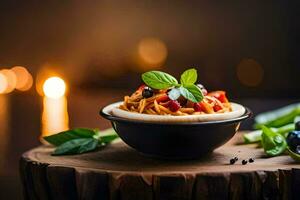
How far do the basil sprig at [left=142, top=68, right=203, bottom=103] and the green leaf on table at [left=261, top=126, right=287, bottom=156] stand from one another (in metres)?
0.31

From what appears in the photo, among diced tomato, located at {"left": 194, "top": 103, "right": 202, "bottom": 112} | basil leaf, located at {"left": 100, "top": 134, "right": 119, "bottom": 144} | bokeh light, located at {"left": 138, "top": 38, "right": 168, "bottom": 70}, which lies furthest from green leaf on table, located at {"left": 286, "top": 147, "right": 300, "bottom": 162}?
bokeh light, located at {"left": 138, "top": 38, "right": 168, "bottom": 70}

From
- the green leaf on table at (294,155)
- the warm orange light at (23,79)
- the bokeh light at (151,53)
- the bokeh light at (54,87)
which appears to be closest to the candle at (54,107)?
the bokeh light at (54,87)

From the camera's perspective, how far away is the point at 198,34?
424 cm

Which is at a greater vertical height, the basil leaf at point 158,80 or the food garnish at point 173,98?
the basil leaf at point 158,80

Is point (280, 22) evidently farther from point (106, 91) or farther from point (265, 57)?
point (106, 91)

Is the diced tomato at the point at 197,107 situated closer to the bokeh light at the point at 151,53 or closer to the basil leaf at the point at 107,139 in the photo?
the basil leaf at the point at 107,139

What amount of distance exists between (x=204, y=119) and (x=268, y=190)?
0.83 feet

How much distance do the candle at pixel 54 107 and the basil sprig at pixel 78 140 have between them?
4.33 ft

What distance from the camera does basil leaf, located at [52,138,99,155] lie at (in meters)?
1.66

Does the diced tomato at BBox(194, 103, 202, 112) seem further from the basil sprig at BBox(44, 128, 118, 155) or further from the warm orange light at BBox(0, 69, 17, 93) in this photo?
the warm orange light at BBox(0, 69, 17, 93)

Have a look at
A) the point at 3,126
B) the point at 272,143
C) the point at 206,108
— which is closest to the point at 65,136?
the point at 206,108

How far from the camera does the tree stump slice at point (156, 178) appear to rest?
4.62 feet

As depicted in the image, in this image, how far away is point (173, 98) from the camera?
4.95 ft

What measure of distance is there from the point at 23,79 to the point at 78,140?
280cm
